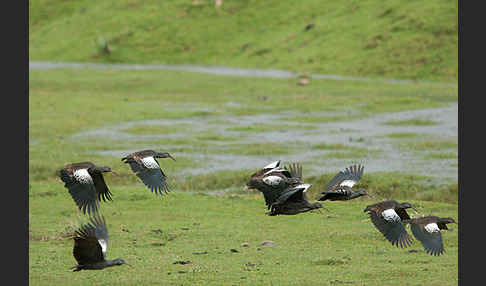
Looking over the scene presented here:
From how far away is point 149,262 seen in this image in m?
18.7

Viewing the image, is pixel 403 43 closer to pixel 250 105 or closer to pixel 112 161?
pixel 250 105

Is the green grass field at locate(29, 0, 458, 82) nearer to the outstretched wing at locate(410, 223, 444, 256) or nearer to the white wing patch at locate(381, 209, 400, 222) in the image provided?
the outstretched wing at locate(410, 223, 444, 256)

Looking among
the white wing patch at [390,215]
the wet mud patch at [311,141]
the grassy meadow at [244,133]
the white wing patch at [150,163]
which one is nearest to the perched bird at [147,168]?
the white wing patch at [150,163]

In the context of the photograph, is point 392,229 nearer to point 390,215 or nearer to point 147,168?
point 390,215

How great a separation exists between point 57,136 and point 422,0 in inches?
2204

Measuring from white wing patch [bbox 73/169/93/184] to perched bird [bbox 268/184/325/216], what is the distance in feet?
10.0

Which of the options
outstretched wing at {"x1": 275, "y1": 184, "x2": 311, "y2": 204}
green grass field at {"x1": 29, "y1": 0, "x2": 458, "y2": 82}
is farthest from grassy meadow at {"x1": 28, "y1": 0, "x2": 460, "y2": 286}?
outstretched wing at {"x1": 275, "y1": 184, "x2": 311, "y2": 204}

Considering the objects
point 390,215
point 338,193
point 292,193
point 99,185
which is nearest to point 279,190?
point 292,193

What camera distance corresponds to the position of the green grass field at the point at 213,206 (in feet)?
58.5

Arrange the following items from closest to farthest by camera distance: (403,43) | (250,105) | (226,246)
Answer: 1. (226,246)
2. (250,105)
3. (403,43)

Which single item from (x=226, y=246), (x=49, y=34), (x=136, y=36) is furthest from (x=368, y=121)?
(x=49, y=34)

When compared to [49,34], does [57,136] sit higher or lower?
lower

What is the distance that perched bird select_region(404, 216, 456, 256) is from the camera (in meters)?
12.3

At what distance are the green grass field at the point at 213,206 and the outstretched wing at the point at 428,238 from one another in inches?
177
